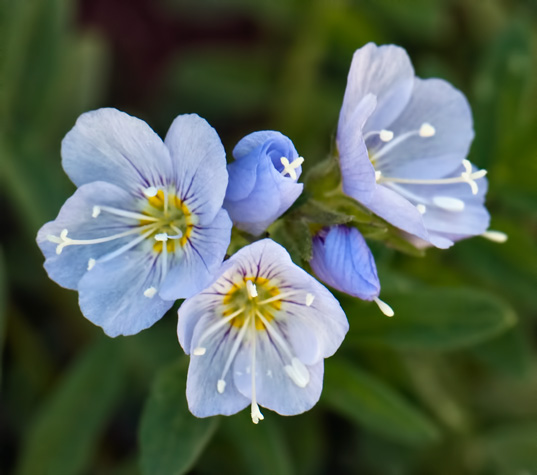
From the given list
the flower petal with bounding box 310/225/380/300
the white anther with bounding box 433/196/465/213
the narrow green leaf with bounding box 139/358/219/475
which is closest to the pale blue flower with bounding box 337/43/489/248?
the white anther with bounding box 433/196/465/213

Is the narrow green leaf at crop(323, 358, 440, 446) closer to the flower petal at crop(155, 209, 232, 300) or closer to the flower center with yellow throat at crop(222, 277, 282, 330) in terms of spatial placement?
the flower center with yellow throat at crop(222, 277, 282, 330)

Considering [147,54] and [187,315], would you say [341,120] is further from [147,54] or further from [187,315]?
[147,54]

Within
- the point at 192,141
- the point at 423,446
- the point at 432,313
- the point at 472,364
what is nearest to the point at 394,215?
the point at 192,141

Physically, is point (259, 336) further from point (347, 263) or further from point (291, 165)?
point (291, 165)

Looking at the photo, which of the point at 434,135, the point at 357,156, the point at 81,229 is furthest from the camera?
the point at 434,135

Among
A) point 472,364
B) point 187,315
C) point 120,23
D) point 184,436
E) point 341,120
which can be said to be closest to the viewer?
point 187,315

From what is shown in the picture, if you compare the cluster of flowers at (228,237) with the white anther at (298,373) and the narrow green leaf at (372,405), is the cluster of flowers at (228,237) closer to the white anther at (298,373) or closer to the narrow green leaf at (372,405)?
the white anther at (298,373)

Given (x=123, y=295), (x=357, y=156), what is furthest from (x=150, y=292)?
(x=357, y=156)
